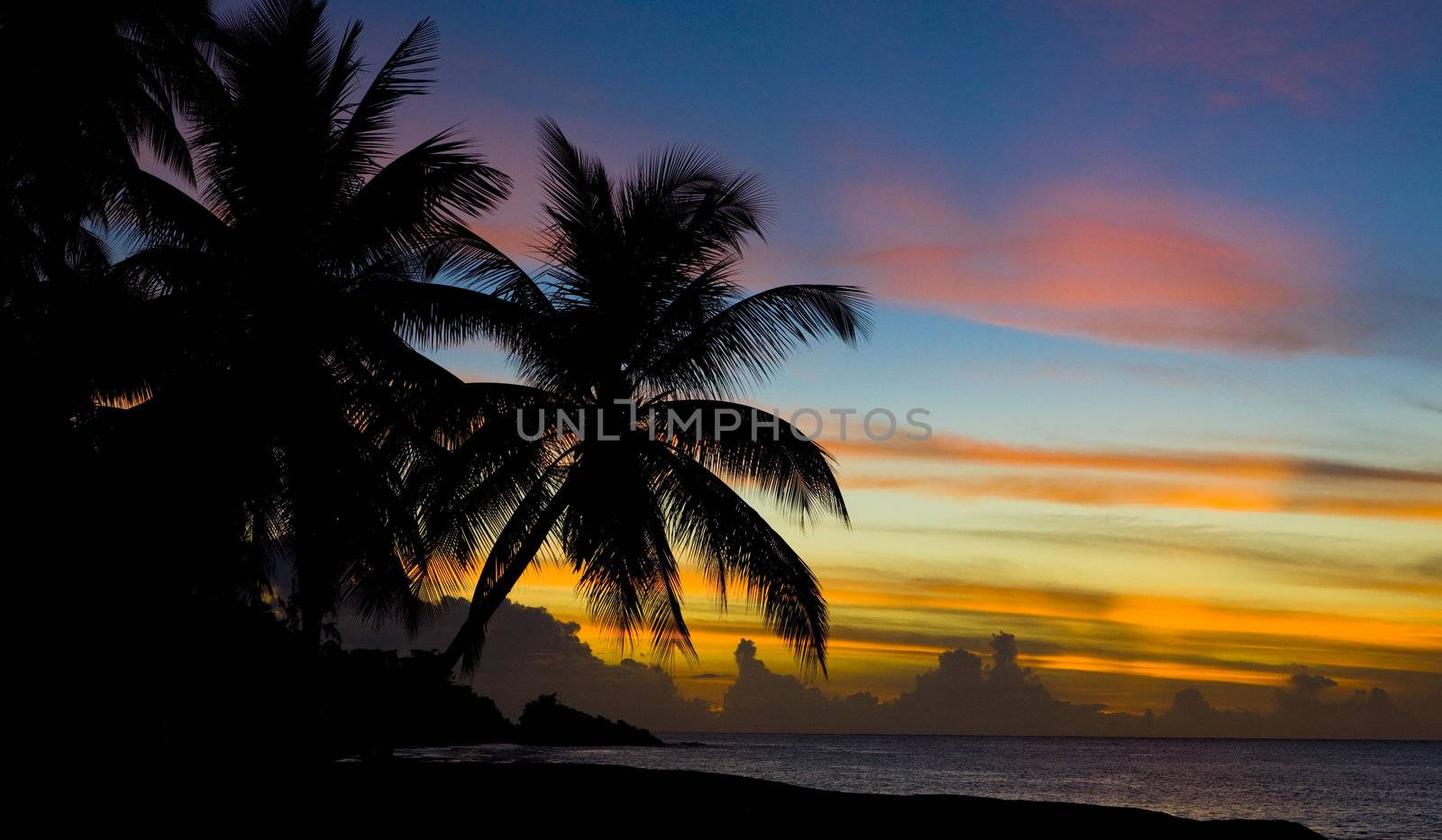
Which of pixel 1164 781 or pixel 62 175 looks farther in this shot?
pixel 1164 781

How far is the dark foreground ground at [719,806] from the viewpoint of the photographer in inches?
325

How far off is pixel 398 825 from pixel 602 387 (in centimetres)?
642

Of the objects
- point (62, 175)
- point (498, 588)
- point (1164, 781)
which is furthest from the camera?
point (1164, 781)

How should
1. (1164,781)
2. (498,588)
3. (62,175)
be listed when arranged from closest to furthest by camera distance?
(62,175) → (498,588) → (1164,781)

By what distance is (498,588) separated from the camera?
12.9 meters

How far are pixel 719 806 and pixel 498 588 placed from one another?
204 inches

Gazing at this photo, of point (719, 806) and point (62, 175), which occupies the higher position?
point (62, 175)

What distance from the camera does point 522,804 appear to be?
8281mm

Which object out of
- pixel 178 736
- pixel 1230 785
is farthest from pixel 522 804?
pixel 1230 785

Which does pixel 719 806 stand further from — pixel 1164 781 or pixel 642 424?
pixel 1164 781

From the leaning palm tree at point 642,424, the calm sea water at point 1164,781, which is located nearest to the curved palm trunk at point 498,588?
the leaning palm tree at point 642,424

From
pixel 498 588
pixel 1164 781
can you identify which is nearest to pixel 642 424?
pixel 498 588

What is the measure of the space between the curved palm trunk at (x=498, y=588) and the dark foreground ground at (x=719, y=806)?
12.6 ft

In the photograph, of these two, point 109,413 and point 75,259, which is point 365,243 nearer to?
point 109,413
